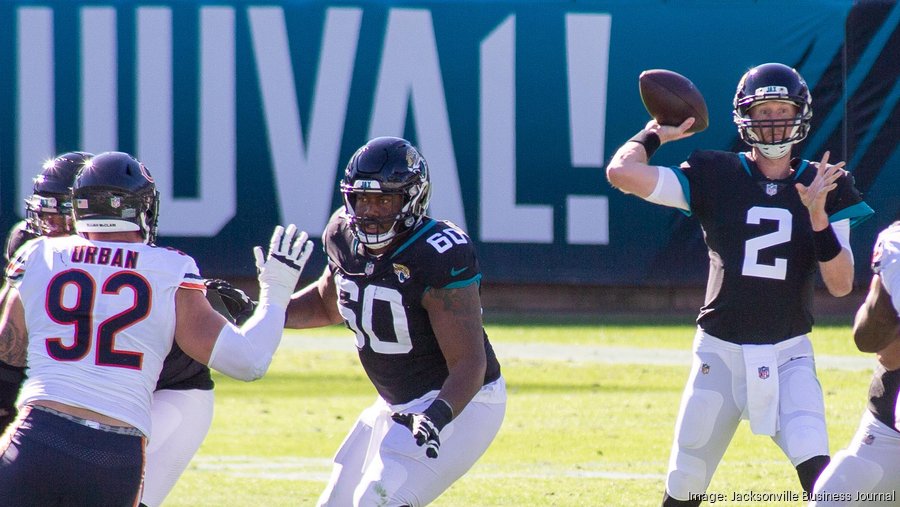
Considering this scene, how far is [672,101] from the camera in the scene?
213 inches

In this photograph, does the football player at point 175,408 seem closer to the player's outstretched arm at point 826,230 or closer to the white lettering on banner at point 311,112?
the player's outstretched arm at point 826,230

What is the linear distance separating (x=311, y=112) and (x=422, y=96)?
1247 mm

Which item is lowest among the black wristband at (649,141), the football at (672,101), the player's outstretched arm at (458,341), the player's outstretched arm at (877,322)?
the player's outstretched arm at (458,341)

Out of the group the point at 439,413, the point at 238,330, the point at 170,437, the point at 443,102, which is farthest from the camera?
the point at 443,102

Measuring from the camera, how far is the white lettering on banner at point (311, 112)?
14625mm

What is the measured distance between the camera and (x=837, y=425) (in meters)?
8.55

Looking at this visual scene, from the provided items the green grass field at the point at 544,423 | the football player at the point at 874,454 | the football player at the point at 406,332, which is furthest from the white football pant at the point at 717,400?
the green grass field at the point at 544,423

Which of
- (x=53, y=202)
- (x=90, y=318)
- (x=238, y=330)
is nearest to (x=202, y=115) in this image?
(x=53, y=202)

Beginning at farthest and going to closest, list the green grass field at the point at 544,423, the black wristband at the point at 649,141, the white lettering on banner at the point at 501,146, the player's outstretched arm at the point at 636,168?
the white lettering on banner at the point at 501,146, the green grass field at the point at 544,423, the black wristband at the point at 649,141, the player's outstretched arm at the point at 636,168

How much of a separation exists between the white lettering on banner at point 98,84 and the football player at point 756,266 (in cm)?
1071

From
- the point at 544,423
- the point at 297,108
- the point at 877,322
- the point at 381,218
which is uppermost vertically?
the point at 381,218

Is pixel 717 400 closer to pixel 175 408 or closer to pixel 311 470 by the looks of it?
pixel 175 408

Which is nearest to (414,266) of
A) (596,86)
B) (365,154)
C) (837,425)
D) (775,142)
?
(365,154)

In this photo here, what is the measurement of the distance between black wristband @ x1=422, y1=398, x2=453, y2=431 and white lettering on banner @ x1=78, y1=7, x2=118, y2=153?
11430mm
